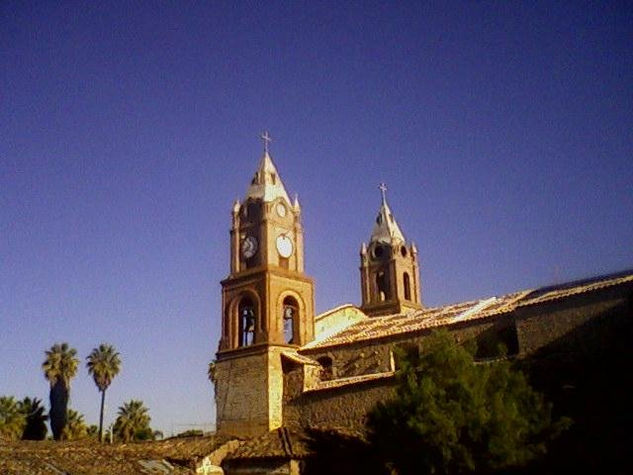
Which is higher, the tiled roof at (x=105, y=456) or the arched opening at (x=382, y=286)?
the arched opening at (x=382, y=286)

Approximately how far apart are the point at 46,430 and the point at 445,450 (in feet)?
123

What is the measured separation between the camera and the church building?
26.6 meters

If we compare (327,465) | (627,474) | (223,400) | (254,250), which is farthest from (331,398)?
(627,474)

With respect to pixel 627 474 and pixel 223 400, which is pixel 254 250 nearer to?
pixel 223 400

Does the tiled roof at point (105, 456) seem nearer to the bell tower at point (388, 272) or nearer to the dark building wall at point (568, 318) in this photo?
the dark building wall at point (568, 318)

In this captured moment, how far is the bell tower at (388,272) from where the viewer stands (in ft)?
155

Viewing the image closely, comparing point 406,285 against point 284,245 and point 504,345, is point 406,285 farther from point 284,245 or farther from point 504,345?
point 504,345

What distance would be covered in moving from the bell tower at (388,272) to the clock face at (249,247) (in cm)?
1292

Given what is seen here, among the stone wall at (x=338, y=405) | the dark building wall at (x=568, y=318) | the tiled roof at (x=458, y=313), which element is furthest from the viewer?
the stone wall at (x=338, y=405)

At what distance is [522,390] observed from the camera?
21578 millimetres

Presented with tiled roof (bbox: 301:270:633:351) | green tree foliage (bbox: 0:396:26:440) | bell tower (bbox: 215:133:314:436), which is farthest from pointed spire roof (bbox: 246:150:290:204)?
green tree foliage (bbox: 0:396:26:440)

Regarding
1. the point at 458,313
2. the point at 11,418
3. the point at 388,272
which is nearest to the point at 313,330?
the point at 458,313

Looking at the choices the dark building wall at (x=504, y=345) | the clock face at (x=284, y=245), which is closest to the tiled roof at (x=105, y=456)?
the dark building wall at (x=504, y=345)

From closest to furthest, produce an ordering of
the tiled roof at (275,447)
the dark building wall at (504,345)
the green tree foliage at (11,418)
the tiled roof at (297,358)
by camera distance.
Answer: the dark building wall at (504,345) < the tiled roof at (275,447) < the tiled roof at (297,358) < the green tree foliage at (11,418)
